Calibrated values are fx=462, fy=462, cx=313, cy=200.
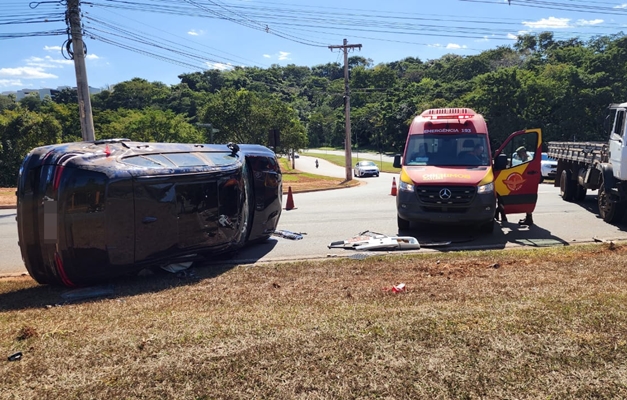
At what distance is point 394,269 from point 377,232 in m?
3.86

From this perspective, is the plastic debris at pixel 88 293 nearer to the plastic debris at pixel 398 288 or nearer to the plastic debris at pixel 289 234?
the plastic debris at pixel 398 288

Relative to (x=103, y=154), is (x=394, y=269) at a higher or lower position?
lower

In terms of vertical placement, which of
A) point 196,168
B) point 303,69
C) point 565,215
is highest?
point 303,69

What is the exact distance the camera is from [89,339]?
4016mm

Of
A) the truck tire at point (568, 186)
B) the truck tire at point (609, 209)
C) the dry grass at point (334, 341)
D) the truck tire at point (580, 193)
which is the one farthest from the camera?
the truck tire at point (568, 186)

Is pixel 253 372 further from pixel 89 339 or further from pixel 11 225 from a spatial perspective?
pixel 11 225

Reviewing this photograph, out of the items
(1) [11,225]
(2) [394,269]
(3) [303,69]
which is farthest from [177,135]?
(3) [303,69]

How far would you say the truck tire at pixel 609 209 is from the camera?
10.7 metres

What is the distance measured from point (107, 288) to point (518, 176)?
27.7 ft

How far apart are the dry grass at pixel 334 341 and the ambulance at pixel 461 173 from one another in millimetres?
3430

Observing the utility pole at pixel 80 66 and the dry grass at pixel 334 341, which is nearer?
the dry grass at pixel 334 341

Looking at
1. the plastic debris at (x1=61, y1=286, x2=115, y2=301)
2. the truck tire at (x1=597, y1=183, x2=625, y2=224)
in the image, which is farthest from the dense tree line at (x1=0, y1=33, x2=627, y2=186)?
the plastic debris at (x1=61, y1=286, x2=115, y2=301)

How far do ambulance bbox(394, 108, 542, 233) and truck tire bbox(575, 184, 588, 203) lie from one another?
5.07 meters

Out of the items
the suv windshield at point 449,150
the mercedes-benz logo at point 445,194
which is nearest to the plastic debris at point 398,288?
the mercedes-benz logo at point 445,194
